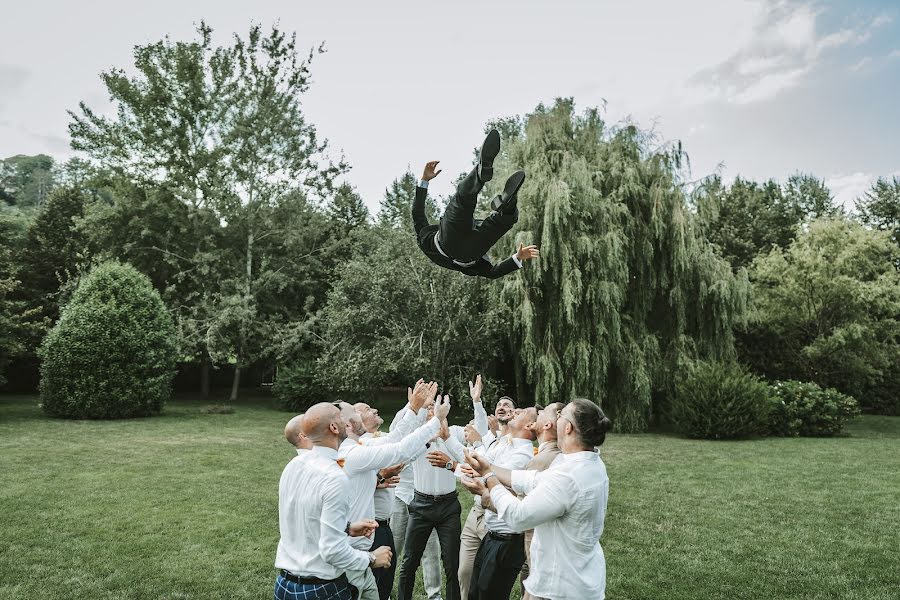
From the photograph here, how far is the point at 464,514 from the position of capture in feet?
31.1

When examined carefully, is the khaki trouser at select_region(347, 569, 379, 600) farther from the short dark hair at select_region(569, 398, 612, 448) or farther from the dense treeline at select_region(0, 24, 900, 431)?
the dense treeline at select_region(0, 24, 900, 431)

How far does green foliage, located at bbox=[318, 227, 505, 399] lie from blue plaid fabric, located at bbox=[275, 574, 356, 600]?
→ 1357 centimetres

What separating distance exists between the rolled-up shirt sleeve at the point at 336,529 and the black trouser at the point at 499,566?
1.63 m

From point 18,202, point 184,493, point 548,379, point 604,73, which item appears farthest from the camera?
point 18,202

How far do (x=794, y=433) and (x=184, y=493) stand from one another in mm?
16131

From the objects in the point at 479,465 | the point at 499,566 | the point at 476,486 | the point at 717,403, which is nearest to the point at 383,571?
the point at 499,566

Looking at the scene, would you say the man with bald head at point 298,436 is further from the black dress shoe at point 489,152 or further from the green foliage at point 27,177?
the green foliage at point 27,177

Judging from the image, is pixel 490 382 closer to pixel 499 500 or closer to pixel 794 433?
pixel 794 433

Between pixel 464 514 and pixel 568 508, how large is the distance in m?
6.60

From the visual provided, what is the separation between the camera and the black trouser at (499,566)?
4762 mm

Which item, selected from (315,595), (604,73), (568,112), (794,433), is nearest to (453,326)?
(568,112)

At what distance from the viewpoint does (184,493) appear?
33.7 ft

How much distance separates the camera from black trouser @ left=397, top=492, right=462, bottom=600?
5.55 m

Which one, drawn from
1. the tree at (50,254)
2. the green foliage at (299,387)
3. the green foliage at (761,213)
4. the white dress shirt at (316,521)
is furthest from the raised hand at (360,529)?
the tree at (50,254)
